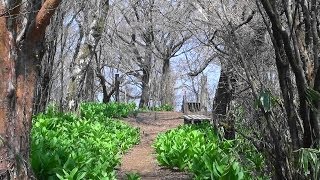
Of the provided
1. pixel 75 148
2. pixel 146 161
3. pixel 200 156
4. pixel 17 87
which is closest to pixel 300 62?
pixel 17 87

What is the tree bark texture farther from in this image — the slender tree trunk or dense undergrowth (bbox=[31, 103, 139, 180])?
the slender tree trunk

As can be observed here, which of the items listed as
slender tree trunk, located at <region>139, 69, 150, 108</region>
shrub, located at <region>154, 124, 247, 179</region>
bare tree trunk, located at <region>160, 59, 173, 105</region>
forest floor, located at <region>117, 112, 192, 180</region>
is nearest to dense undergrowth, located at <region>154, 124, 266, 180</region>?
shrub, located at <region>154, 124, 247, 179</region>

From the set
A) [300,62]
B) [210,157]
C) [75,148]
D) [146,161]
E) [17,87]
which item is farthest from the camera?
[146,161]

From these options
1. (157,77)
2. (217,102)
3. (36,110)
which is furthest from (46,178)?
(157,77)

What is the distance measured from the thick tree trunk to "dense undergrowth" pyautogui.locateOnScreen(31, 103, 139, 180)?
19.8 inches

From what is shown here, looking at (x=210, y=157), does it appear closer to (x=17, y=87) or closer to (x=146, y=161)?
(x=17, y=87)

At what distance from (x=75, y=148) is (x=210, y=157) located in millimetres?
1958

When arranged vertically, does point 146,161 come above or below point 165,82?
below

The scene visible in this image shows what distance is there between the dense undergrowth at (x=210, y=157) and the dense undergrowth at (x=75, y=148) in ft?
3.34

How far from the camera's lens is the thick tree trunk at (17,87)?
439 cm

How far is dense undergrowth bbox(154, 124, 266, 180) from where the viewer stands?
191 inches

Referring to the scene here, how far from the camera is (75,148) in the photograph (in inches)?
255

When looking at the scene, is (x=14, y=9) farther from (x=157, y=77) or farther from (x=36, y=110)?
(x=157, y=77)

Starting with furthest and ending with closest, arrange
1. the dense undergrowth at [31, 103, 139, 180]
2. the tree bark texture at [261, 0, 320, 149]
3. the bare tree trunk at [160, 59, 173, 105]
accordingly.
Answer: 1. the bare tree trunk at [160, 59, 173, 105]
2. the dense undergrowth at [31, 103, 139, 180]
3. the tree bark texture at [261, 0, 320, 149]
